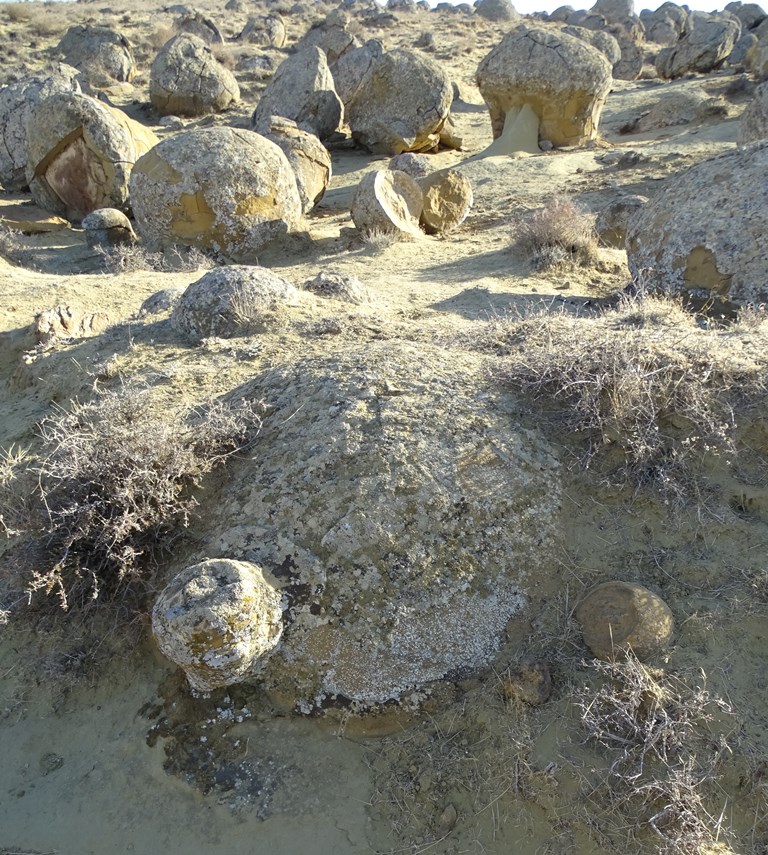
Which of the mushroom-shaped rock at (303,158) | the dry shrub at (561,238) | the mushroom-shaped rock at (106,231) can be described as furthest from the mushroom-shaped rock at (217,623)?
the mushroom-shaped rock at (303,158)

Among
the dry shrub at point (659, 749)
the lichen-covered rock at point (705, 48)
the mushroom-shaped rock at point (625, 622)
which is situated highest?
the lichen-covered rock at point (705, 48)

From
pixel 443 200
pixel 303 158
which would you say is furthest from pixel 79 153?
pixel 443 200

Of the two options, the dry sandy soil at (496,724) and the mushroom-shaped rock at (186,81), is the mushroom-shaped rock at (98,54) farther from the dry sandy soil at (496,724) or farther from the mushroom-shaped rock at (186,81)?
the dry sandy soil at (496,724)

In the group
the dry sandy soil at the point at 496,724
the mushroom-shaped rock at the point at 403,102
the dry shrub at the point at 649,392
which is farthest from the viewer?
the mushroom-shaped rock at the point at 403,102

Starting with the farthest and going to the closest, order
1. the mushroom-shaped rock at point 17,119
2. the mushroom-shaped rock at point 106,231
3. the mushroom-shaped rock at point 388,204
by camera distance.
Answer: the mushroom-shaped rock at point 17,119 < the mushroom-shaped rock at point 106,231 < the mushroom-shaped rock at point 388,204

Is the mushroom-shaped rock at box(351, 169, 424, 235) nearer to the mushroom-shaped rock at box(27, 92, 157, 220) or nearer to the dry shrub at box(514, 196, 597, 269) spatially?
the dry shrub at box(514, 196, 597, 269)

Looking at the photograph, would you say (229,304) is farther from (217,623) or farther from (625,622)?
(625,622)

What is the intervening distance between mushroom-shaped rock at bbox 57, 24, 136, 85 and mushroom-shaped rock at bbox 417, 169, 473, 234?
46.3 feet

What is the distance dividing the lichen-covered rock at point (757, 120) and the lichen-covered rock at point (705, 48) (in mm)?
12071

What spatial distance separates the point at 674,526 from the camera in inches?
109

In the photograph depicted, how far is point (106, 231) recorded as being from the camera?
27.8ft

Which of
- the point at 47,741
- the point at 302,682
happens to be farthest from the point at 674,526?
the point at 47,741

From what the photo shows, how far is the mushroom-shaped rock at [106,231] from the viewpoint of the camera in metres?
8.46

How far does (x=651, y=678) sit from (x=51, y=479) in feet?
9.01
